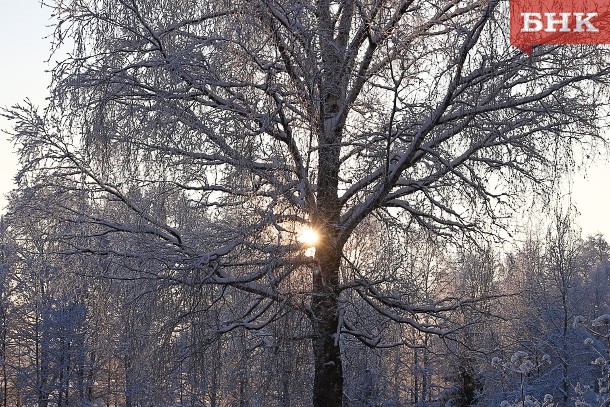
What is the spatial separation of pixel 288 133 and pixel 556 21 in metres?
2.29

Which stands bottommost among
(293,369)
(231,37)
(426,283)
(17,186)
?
(293,369)

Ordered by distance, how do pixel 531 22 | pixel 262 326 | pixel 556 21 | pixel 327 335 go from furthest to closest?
pixel 327 335 < pixel 262 326 < pixel 531 22 < pixel 556 21

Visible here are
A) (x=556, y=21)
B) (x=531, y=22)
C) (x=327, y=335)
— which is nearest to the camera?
(x=556, y=21)

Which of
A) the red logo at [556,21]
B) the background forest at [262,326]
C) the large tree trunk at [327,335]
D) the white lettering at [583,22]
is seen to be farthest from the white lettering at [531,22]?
the large tree trunk at [327,335]

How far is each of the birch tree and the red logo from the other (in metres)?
0.18

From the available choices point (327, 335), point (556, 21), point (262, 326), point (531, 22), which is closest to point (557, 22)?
point (556, 21)

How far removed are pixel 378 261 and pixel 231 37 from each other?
9.42 feet

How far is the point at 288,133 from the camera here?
5363mm

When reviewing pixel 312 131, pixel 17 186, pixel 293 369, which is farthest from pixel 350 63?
pixel 17 186

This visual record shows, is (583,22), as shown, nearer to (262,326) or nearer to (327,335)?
(327,335)

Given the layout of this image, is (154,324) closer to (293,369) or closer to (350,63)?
(293,369)

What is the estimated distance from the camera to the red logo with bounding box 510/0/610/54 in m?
5.19

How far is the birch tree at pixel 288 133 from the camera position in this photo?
5086 millimetres

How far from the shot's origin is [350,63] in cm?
569
